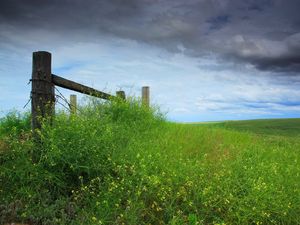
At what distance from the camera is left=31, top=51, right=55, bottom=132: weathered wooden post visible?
8.87 meters

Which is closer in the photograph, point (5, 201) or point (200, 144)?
point (5, 201)

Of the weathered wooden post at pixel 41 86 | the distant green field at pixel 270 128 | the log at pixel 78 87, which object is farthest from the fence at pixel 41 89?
the distant green field at pixel 270 128

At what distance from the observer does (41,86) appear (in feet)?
29.3

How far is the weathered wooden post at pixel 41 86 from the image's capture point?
887 cm

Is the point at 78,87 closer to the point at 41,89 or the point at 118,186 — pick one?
the point at 41,89

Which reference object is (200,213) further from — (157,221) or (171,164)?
(171,164)

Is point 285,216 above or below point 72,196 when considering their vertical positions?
below

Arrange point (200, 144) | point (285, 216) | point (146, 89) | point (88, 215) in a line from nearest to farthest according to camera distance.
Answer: point (88, 215), point (285, 216), point (200, 144), point (146, 89)

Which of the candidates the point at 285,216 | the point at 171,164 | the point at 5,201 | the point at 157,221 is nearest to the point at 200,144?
the point at 171,164

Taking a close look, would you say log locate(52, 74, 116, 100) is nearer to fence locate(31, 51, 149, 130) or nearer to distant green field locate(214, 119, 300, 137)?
fence locate(31, 51, 149, 130)

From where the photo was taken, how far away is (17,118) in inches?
512

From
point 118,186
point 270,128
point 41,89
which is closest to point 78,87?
point 41,89

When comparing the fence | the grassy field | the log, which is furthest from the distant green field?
the fence

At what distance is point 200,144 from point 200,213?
4.50m
